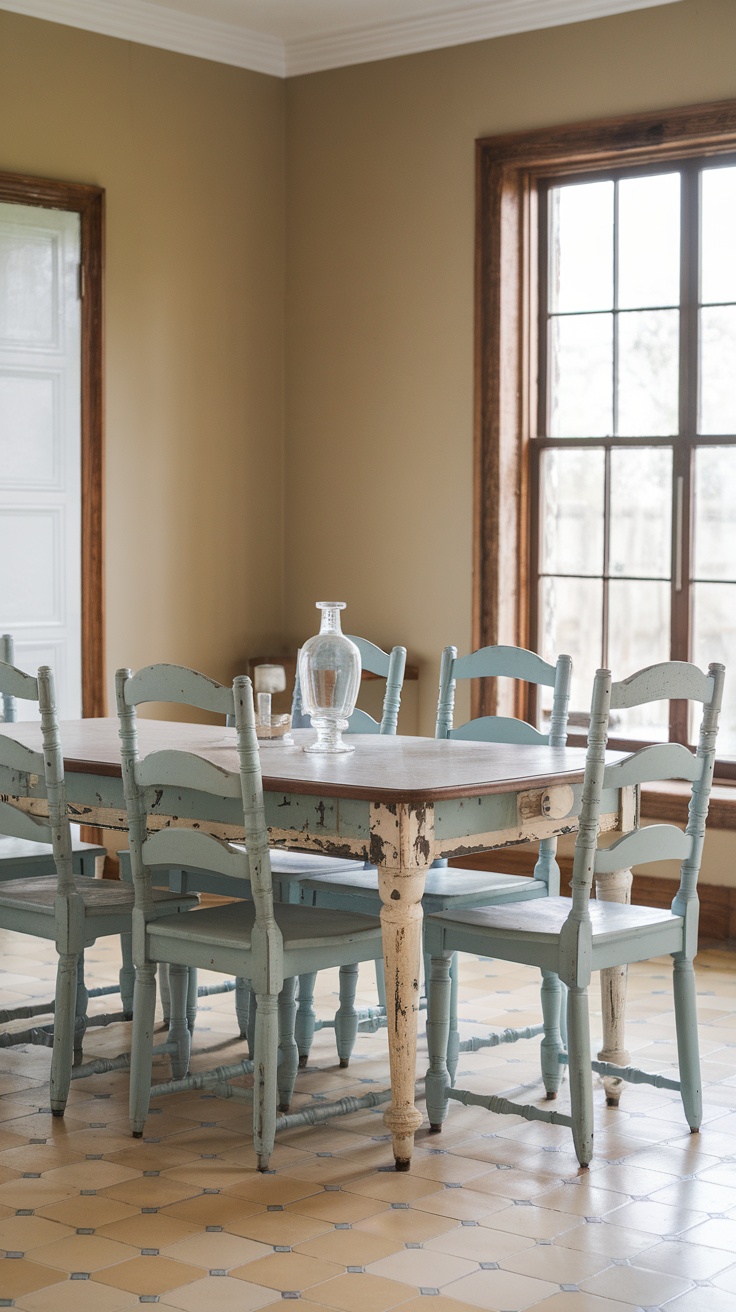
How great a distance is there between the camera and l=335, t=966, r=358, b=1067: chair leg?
4199 mm

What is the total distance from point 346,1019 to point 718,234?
10.5 ft

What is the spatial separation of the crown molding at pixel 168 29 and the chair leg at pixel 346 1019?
3.74 meters

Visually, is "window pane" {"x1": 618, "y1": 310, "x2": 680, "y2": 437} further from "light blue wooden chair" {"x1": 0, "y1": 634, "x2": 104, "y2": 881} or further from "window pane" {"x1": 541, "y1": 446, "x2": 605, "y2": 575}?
"light blue wooden chair" {"x1": 0, "y1": 634, "x2": 104, "y2": 881}

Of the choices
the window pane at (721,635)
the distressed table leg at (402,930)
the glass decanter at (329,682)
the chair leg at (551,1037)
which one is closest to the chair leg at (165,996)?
the glass decanter at (329,682)

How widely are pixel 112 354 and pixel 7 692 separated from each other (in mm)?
2612

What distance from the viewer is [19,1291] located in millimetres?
2826

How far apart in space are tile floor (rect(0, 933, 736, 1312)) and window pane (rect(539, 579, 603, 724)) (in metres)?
2.20

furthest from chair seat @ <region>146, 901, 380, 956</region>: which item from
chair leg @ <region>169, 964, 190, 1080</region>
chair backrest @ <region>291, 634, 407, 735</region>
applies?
chair backrest @ <region>291, 634, 407, 735</region>

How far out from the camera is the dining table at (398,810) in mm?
3346

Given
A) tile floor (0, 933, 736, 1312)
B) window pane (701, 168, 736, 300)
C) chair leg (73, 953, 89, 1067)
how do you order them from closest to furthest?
tile floor (0, 933, 736, 1312)
chair leg (73, 953, 89, 1067)
window pane (701, 168, 736, 300)

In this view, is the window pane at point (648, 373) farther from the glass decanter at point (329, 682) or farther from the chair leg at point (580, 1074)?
the chair leg at point (580, 1074)

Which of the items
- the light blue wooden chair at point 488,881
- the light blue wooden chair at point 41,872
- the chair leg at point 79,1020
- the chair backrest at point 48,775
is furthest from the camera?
the light blue wooden chair at point 41,872

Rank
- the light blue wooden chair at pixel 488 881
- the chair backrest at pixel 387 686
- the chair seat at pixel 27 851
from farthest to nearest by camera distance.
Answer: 1. the chair backrest at pixel 387 686
2. the chair seat at pixel 27 851
3. the light blue wooden chair at pixel 488 881

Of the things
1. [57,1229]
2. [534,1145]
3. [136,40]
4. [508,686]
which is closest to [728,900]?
[508,686]
